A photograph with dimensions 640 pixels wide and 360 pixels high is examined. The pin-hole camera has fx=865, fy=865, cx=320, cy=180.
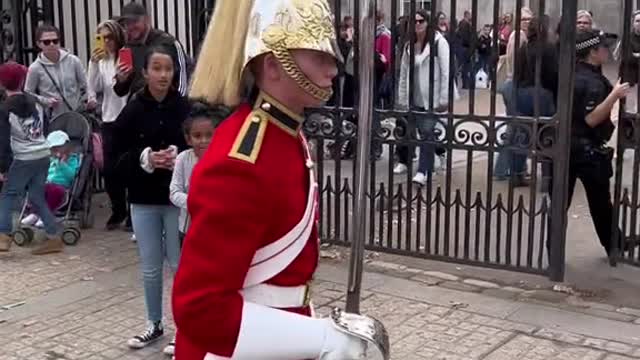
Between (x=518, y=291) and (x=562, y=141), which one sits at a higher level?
(x=562, y=141)

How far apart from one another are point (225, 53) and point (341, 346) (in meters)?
0.76

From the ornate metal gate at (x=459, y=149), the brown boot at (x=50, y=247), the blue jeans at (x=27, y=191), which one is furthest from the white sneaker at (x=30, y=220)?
the ornate metal gate at (x=459, y=149)

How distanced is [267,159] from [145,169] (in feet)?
10.0

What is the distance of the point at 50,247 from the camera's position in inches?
285

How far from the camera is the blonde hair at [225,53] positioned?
6.86 ft

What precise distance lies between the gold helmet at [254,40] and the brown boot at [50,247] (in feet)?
18.0

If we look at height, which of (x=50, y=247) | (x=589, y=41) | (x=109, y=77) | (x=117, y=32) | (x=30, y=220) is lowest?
(x=50, y=247)

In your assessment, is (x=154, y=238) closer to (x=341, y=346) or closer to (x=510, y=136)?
(x=510, y=136)

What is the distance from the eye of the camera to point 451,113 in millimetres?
6348

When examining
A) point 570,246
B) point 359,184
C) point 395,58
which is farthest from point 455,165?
point 359,184

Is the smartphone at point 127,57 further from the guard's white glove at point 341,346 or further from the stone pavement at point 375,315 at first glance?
the guard's white glove at point 341,346

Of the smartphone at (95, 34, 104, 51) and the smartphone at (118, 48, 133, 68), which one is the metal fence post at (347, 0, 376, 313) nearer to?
the smartphone at (118, 48, 133, 68)

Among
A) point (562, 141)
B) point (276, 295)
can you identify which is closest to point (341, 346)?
point (276, 295)

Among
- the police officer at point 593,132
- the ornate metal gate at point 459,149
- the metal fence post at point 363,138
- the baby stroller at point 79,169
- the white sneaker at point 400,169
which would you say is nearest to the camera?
the metal fence post at point 363,138
